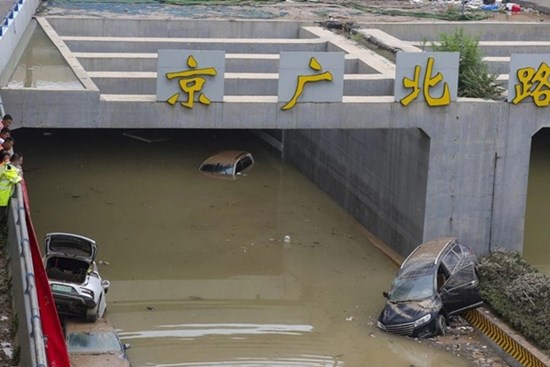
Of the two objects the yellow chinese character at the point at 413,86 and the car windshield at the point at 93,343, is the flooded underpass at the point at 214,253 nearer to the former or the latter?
the car windshield at the point at 93,343

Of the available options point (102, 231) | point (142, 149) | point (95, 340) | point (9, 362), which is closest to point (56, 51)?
point (102, 231)

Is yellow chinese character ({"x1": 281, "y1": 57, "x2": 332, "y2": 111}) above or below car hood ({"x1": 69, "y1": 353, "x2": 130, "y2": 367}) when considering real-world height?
above

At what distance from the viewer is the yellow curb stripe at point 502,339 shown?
1900 cm

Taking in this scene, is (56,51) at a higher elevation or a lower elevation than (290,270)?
higher

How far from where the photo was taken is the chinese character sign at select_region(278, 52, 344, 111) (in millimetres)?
22031

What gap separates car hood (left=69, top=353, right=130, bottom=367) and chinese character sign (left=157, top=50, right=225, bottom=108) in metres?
5.92

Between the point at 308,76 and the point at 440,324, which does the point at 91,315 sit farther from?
the point at 308,76

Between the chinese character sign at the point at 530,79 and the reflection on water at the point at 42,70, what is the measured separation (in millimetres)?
8275

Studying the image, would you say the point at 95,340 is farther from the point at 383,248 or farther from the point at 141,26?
the point at 141,26

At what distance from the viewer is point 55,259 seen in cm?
1997

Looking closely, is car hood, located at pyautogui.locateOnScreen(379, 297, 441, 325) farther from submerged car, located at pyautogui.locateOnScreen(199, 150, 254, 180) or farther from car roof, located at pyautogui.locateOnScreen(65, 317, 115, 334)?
submerged car, located at pyautogui.locateOnScreen(199, 150, 254, 180)

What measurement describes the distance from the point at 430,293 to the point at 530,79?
517cm

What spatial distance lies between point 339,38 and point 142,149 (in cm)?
686

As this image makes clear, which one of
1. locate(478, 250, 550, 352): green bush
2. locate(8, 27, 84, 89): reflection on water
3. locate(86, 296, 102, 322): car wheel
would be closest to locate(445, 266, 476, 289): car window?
locate(478, 250, 550, 352): green bush
